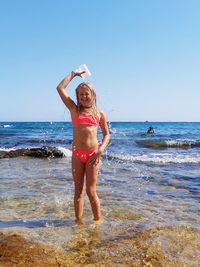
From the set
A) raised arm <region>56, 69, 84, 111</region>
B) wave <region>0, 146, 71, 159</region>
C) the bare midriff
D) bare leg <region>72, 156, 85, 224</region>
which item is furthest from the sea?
wave <region>0, 146, 71, 159</region>

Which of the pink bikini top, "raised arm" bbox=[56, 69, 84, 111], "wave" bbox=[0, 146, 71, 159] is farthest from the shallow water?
"wave" bbox=[0, 146, 71, 159]

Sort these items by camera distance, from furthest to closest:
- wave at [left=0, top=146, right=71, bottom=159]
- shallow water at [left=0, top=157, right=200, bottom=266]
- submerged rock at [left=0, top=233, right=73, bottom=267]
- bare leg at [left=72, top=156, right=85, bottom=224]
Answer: wave at [left=0, top=146, right=71, bottom=159] → bare leg at [left=72, top=156, right=85, bottom=224] → shallow water at [left=0, top=157, right=200, bottom=266] → submerged rock at [left=0, top=233, right=73, bottom=267]

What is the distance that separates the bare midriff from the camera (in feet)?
17.6

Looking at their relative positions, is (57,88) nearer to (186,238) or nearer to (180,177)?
(186,238)

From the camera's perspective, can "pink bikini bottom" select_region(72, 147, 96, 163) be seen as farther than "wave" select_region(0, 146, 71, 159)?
No

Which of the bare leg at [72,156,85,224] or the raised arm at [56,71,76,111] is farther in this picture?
the bare leg at [72,156,85,224]

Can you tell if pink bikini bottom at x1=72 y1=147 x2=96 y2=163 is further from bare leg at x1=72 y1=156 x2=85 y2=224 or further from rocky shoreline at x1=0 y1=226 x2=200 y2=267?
rocky shoreline at x1=0 y1=226 x2=200 y2=267

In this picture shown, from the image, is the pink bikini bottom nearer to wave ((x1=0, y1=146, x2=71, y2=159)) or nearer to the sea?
the sea

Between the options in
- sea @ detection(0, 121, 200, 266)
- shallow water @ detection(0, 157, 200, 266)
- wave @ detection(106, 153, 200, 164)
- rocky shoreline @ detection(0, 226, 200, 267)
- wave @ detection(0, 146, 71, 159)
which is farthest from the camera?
wave @ detection(0, 146, 71, 159)

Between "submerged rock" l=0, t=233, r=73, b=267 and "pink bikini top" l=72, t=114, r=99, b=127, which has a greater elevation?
"pink bikini top" l=72, t=114, r=99, b=127

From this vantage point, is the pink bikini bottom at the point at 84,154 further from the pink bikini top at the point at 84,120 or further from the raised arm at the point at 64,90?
the raised arm at the point at 64,90

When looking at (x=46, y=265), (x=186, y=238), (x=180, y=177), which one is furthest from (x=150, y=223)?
(x=180, y=177)

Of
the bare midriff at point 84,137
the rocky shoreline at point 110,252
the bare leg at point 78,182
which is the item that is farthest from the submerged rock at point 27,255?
the bare midriff at point 84,137

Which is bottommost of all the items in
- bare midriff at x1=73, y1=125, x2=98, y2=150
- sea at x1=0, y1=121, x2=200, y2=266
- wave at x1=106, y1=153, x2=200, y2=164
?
wave at x1=106, y1=153, x2=200, y2=164
